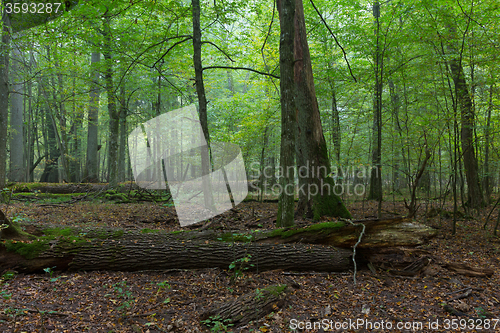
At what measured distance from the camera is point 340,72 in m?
9.41

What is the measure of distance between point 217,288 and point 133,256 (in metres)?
1.49

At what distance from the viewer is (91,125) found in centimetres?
1508

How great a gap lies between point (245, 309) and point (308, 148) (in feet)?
16.6

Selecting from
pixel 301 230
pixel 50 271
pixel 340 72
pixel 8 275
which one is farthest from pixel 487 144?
pixel 8 275

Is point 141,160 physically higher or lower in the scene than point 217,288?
higher

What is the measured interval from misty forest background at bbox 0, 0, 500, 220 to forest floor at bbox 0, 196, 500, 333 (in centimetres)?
256

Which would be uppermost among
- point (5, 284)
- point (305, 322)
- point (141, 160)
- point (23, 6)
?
point (23, 6)

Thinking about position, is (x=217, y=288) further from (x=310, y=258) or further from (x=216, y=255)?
(x=310, y=258)

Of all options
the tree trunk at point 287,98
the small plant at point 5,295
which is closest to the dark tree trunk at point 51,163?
the small plant at point 5,295

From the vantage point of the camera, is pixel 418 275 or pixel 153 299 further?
pixel 418 275

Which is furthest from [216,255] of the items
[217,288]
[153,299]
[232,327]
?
[232,327]

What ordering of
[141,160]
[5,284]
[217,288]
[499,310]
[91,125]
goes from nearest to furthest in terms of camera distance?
[499,310], [5,284], [217,288], [91,125], [141,160]

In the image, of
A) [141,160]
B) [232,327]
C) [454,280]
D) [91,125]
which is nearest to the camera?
[232,327]

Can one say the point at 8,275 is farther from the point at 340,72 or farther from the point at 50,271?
the point at 340,72
